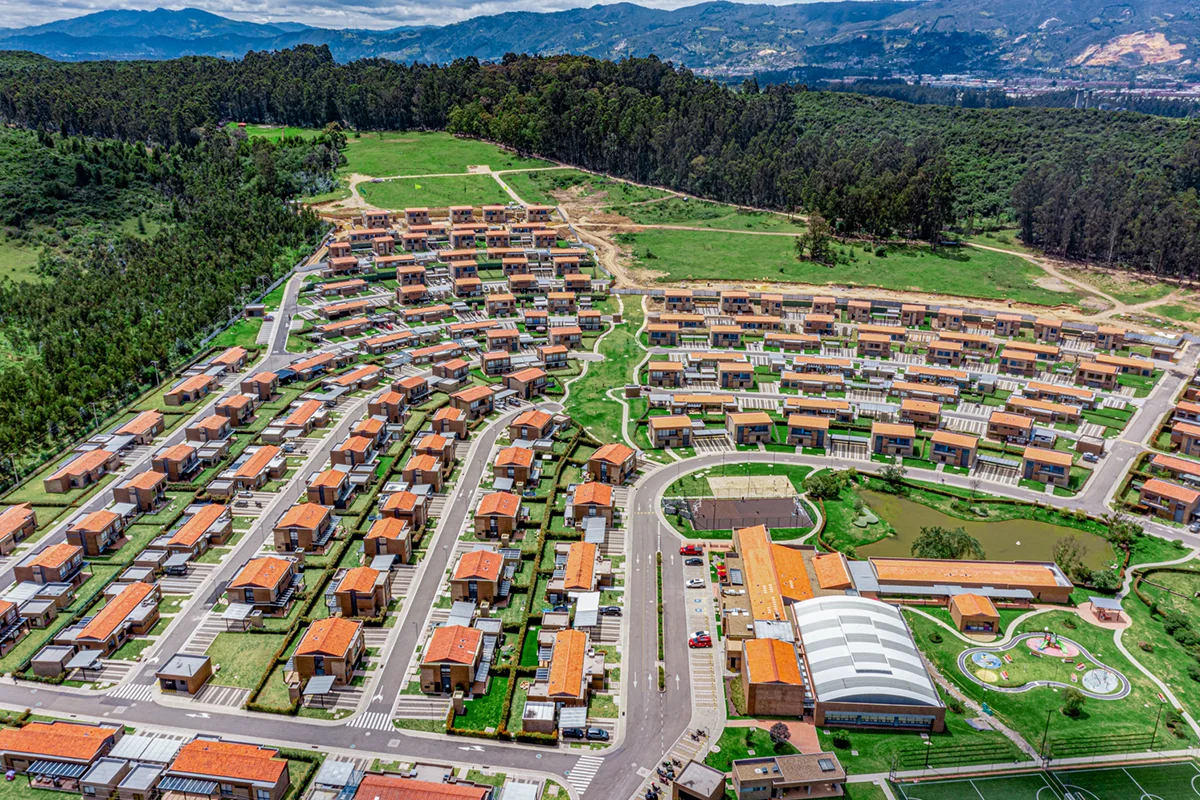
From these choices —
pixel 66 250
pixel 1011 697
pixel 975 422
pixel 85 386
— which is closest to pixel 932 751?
pixel 1011 697

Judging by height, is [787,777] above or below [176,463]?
below

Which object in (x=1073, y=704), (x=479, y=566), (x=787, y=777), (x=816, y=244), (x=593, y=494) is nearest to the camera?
(x=787, y=777)

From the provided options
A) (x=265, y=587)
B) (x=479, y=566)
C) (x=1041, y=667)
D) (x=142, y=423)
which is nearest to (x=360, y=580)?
(x=265, y=587)

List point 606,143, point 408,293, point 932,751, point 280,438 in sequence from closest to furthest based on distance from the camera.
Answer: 1. point 932,751
2. point 280,438
3. point 408,293
4. point 606,143

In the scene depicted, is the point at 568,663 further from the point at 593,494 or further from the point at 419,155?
→ the point at 419,155

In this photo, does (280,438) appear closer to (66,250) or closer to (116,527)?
(116,527)

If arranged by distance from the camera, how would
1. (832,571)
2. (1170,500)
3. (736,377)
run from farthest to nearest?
(736,377) < (1170,500) < (832,571)

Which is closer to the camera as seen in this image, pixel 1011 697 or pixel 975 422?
pixel 1011 697

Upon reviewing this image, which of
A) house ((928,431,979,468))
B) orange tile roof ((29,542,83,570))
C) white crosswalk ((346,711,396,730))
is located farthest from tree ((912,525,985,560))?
orange tile roof ((29,542,83,570))

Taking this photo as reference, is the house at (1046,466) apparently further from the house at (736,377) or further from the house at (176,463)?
the house at (176,463)
